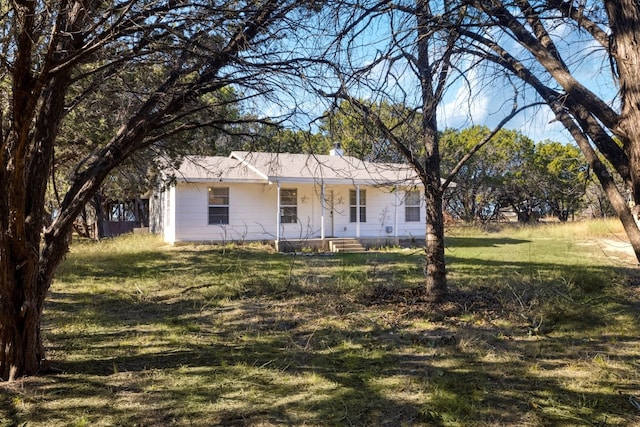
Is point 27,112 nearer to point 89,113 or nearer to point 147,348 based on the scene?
point 147,348

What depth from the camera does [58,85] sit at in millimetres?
3918

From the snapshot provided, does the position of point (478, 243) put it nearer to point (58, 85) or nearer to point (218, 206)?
point (218, 206)

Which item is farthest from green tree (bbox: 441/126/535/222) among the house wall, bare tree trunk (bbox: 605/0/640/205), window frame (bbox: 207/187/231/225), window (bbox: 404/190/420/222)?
bare tree trunk (bbox: 605/0/640/205)

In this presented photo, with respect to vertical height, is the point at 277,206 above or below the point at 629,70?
below

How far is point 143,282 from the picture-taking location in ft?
30.9

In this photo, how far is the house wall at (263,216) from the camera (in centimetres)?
1593

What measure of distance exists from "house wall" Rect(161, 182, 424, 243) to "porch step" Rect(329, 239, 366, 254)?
34.7 inches

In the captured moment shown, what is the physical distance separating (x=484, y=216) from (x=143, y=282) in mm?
28040

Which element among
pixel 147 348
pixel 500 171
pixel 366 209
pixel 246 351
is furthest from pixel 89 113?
pixel 500 171

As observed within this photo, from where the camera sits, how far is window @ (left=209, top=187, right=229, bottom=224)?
16.3 m

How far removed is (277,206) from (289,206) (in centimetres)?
79

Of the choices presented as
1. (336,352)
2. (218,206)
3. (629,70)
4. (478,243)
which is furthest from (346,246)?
(629,70)

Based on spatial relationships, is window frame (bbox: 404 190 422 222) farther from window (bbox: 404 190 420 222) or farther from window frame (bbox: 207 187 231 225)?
window frame (bbox: 207 187 231 225)

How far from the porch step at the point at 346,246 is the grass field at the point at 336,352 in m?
6.13
